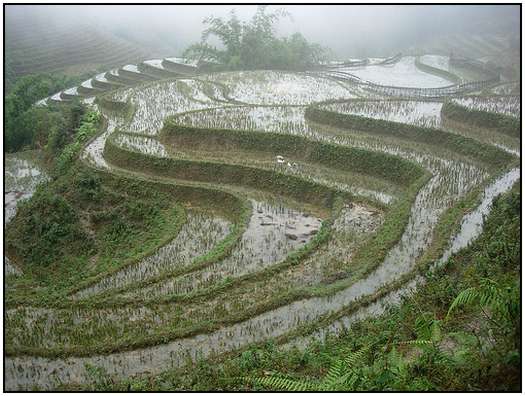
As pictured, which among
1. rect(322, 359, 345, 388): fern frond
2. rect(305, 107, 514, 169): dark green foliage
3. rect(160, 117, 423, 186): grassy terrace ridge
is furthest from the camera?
rect(305, 107, 514, 169): dark green foliage

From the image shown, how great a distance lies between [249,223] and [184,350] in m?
4.14

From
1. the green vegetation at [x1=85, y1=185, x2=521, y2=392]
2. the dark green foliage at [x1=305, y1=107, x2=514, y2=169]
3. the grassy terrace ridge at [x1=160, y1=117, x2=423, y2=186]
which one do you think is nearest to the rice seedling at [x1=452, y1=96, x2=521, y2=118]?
the dark green foliage at [x1=305, y1=107, x2=514, y2=169]

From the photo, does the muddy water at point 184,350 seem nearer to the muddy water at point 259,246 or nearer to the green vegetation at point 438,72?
the muddy water at point 259,246

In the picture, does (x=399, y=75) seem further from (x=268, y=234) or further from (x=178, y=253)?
(x=178, y=253)

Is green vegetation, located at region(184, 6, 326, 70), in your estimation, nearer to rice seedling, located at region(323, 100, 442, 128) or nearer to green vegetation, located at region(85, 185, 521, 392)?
rice seedling, located at region(323, 100, 442, 128)

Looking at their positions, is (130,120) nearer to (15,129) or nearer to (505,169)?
(15,129)

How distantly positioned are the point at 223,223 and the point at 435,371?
696 cm

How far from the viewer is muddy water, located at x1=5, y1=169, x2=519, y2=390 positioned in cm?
573

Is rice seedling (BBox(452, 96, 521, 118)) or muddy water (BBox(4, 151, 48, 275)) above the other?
rice seedling (BBox(452, 96, 521, 118))

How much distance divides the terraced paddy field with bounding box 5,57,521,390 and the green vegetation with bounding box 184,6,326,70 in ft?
26.9

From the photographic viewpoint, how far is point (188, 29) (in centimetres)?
4906

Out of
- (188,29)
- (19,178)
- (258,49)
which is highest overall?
(188,29)

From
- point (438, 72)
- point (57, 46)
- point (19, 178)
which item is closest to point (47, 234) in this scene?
point (19, 178)

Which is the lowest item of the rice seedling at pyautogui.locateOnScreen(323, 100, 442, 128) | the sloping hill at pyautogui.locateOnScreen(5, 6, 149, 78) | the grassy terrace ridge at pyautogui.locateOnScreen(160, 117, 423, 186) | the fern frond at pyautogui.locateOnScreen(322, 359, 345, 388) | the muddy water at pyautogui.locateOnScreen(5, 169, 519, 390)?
the muddy water at pyautogui.locateOnScreen(5, 169, 519, 390)
